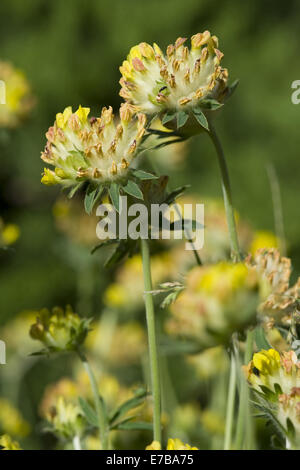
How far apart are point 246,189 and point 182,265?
2708 millimetres

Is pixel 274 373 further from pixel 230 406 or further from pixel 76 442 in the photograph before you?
pixel 76 442

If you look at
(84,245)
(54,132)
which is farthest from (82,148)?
(84,245)

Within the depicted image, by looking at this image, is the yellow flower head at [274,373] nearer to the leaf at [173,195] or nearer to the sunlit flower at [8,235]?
the leaf at [173,195]

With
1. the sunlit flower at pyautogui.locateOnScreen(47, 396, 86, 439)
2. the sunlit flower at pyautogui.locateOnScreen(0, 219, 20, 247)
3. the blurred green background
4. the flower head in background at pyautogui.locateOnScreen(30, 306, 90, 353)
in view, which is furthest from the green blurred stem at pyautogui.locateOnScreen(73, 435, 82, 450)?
the blurred green background

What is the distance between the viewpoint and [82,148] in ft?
2.00

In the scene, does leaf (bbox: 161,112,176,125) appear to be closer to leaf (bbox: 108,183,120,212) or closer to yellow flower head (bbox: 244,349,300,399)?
leaf (bbox: 108,183,120,212)

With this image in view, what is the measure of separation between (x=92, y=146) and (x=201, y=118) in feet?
0.34

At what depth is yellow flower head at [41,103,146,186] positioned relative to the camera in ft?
1.96

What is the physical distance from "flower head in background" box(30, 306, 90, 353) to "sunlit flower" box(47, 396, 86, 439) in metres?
0.09

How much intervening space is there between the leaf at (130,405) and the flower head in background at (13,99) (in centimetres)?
64

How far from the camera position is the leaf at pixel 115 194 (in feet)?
1.92

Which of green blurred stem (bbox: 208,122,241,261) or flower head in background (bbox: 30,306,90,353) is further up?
green blurred stem (bbox: 208,122,241,261)
